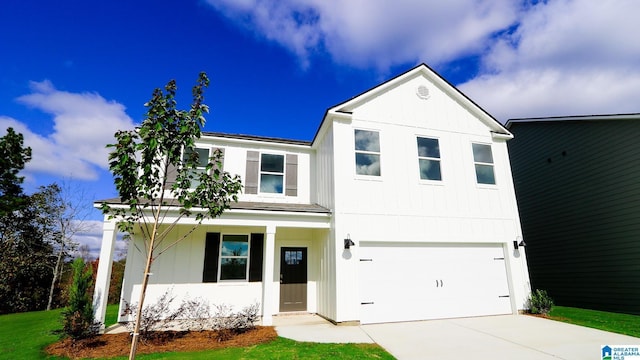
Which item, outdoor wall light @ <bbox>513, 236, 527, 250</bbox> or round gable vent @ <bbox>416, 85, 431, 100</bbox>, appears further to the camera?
round gable vent @ <bbox>416, 85, 431, 100</bbox>

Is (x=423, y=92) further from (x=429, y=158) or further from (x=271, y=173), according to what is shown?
(x=271, y=173)

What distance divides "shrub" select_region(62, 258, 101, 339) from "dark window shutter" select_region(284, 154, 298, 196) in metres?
6.34

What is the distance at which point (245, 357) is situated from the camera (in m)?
5.62

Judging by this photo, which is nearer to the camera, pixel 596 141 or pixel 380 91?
pixel 380 91

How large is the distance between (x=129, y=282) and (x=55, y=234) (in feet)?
34.4

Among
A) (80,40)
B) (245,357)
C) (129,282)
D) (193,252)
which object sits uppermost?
Result: (80,40)

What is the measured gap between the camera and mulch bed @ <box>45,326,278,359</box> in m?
6.11

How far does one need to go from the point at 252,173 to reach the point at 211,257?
332cm

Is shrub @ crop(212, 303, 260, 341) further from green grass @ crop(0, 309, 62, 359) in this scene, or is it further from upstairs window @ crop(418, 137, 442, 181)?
upstairs window @ crop(418, 137, 442, 181)

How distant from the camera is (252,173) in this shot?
10953 mm

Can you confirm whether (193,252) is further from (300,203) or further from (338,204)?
(338,204)

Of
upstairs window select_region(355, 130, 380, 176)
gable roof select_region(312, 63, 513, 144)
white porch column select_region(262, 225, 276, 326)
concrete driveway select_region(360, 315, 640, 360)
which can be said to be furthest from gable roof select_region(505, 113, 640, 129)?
white porch column select_region(262, 225, 276, 326)

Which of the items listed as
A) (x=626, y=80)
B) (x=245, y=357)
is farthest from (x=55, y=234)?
(x=626, y=80)

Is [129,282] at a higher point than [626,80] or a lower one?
lower
